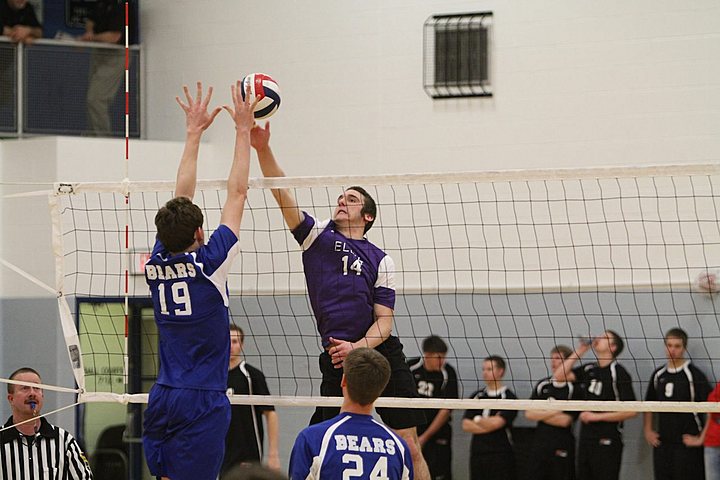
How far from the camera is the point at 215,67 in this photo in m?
14.3

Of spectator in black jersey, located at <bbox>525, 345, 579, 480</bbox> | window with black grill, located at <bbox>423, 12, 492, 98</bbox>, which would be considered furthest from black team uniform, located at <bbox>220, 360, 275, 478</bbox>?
window with black grill, located at <bbox>423, 12, 492, 98</bbox>

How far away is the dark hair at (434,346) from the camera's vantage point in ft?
39.0

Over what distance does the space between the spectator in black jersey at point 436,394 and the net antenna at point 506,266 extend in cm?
33

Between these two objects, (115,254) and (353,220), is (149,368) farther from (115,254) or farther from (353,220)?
(353,220)

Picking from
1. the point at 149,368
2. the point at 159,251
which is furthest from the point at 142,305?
the point at 159,251

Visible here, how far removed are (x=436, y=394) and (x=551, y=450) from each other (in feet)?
4.29

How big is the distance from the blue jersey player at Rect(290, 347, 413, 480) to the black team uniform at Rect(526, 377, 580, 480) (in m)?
6.21

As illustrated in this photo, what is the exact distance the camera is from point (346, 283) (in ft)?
25.1

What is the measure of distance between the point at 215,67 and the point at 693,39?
574 cm

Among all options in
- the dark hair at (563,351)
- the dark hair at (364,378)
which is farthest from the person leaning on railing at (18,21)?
the dark hair at (364,378)

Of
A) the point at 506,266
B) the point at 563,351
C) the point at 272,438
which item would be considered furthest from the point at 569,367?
the point at 272,438

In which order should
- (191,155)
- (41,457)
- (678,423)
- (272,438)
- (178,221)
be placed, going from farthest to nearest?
(678,423) → (272,438) → (41,457) → (191,155) → (178,221)

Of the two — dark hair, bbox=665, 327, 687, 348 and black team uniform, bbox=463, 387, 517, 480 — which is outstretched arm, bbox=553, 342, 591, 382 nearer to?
black team uniform, bbox=463, 387, 517, 480

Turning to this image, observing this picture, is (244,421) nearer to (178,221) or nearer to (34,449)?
(34,449)
